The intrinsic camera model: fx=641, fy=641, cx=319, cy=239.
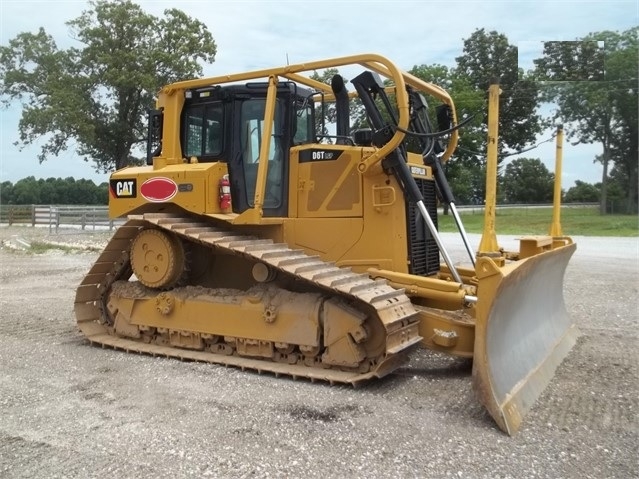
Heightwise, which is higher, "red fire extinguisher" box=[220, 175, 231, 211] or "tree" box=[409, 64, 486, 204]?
"tree" box=[409, 64, 486, 204]

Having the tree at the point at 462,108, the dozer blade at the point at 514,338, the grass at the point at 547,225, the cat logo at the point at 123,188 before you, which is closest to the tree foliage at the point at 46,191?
the tree at the point at 462,108

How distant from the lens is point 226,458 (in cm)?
411

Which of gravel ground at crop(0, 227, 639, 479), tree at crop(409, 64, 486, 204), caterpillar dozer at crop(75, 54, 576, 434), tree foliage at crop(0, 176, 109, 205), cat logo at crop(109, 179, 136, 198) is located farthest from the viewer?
tree foliage at crop(0, 176, 109, 205)

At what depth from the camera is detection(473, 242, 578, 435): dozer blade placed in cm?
477

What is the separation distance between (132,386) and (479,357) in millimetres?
3050

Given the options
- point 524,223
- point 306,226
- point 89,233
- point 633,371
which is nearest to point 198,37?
point 89,233

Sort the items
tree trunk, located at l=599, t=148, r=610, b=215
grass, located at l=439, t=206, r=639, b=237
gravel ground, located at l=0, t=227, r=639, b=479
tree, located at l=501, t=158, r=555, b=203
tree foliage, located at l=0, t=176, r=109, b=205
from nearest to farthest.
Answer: gravel ground, located at l=0, t=227, r=639, b=479
grass, located at l=439, t=206, r=639, b=237
tree trunk, located at l=599, t=148, r=610, b=215
tree foliage, located at l=0, t=176, r=109, b=205
tree, located at l=501, t=158, r=555, b=203

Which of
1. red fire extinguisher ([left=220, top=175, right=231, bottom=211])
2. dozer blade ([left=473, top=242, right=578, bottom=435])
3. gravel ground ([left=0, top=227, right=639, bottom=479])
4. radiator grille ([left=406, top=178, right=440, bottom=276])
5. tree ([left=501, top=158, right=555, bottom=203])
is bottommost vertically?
gravel ground ([left=0, top=227, right=639, bottom=479])

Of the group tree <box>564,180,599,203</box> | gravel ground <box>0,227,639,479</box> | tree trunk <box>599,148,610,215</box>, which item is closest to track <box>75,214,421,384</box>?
gravel ground <box>0,227,639,479</box>

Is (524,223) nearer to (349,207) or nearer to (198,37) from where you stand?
(198,37)

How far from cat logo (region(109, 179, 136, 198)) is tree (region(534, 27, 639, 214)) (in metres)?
4.61

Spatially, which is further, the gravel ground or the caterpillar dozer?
the caterpillar dozer

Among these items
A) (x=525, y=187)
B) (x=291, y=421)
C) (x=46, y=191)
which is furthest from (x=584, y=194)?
(x=291, y=421)

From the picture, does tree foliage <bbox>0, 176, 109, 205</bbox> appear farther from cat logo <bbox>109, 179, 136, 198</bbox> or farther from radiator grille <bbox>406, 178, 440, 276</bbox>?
radiator grille <bbox>406, 178, 440, 276</bbox>
